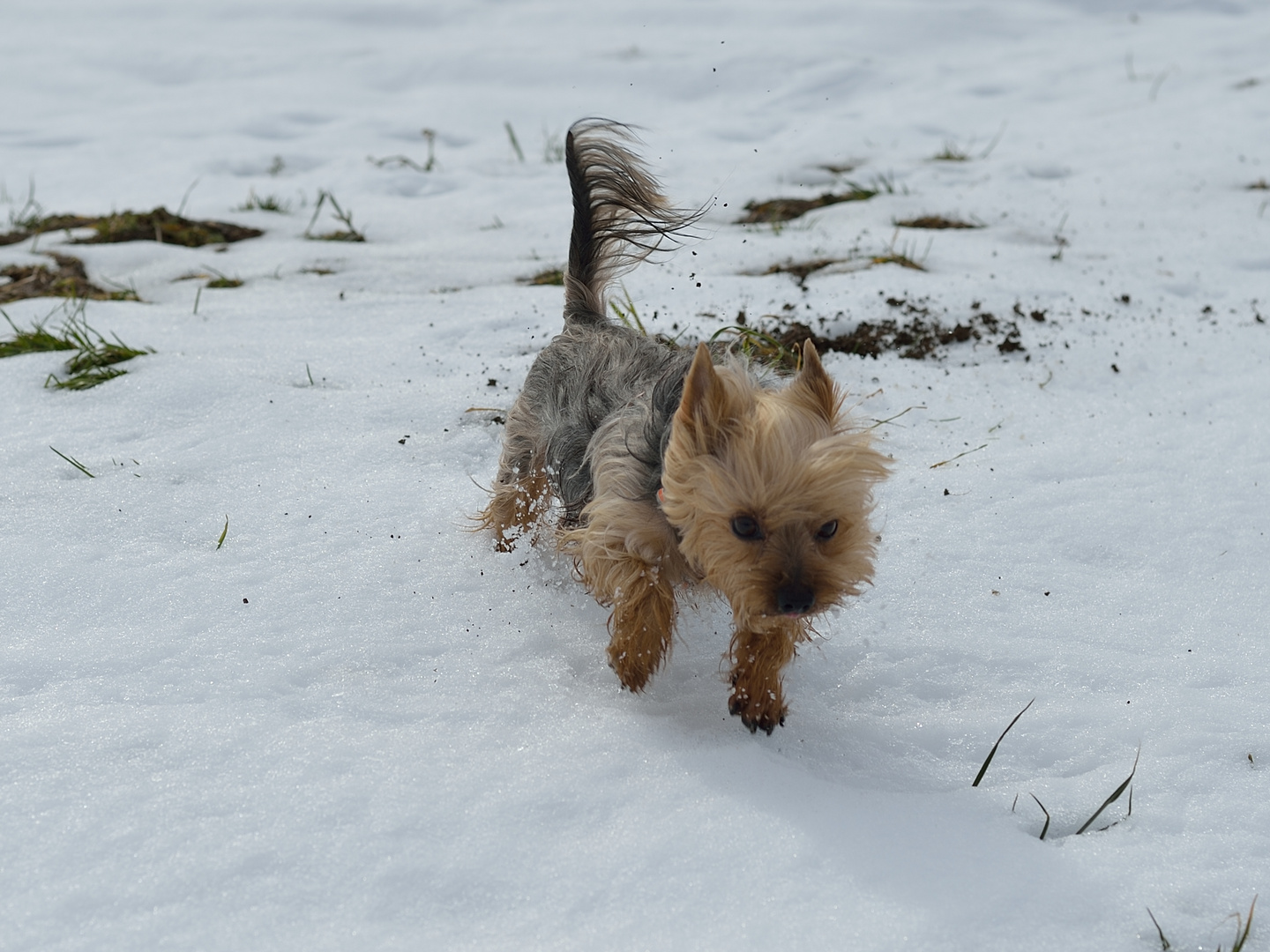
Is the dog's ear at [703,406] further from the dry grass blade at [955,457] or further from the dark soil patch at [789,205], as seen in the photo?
the dark soil patch at [789,205]

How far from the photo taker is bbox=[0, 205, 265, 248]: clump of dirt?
686 cm

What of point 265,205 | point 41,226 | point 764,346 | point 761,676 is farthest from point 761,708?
point 41,226

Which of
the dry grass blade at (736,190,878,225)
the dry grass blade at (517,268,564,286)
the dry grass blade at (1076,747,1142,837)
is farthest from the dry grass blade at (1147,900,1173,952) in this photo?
the dry grass blade at (736,190,878,225)

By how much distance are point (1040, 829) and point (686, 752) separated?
2.95 feet

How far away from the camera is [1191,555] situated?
3.86m

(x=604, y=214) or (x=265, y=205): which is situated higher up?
(x=604, y=214)

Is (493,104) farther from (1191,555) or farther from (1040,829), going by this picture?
(1040,829)

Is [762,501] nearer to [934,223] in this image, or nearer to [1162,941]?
[1162,941]

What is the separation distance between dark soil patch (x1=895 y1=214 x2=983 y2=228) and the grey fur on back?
10.5ft

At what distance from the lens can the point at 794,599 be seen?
273cm

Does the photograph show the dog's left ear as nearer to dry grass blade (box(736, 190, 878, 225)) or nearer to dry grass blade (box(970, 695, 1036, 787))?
dry grass blade (box(970, 695, 1036, 787))

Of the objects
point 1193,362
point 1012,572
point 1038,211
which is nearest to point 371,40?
point 1038,211

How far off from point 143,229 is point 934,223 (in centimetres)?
510

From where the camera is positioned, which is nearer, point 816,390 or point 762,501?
point 762,501
